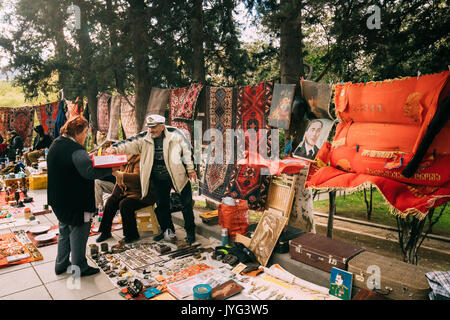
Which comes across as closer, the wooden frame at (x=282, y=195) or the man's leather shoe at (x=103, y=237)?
the wooden frame at (x=282, y=195)

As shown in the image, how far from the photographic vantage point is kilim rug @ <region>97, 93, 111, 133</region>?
365 inches

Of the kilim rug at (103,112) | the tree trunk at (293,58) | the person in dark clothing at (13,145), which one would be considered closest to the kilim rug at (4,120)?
the person in dark clothing at (13,145)

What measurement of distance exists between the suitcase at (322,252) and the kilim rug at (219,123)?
72.6 inches

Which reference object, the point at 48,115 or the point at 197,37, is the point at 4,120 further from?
the point at 197,37

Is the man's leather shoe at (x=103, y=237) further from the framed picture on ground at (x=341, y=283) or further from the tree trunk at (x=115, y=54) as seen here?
the tree trunk at (x=115, y=54)

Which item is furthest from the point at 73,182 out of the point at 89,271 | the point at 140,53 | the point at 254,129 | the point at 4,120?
the point at 4,120

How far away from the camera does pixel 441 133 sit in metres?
2.61

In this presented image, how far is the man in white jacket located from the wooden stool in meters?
0.51

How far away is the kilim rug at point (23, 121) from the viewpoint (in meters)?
14.7

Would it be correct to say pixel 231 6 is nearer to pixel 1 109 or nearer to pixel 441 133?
pixel 441 133

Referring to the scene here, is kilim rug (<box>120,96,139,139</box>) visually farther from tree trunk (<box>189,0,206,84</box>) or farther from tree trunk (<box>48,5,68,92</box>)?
tree trunk (<box>48,5,68,92</box>)

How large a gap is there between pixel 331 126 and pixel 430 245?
4.43 metres

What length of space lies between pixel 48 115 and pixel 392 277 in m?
15.6

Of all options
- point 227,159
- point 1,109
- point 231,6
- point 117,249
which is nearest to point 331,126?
point 227,159
